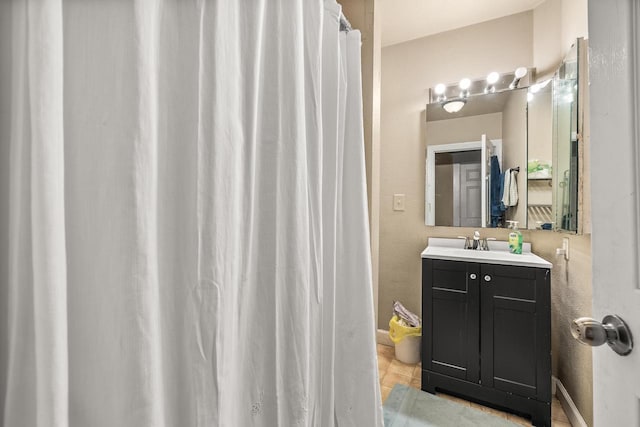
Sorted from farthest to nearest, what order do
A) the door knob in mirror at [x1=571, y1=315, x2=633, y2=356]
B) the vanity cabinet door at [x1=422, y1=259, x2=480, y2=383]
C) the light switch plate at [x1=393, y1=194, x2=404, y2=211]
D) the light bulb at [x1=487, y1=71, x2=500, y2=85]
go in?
the light switch plate at [x1=393, y1=194, x2=404, y2=211] < the light bulb at [x1=487, y1=71, x2=500, y2=85] < the vanity cabinet door at [x1=422, y1=259, x2=480, y2=383] < the door knob in mirror at [x1=571, y1=315, x2=633, y2=356]

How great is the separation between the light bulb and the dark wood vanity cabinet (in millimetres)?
1357

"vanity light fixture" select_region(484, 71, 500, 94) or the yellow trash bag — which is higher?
"vanity light fixture" select_region(484, 71, 500, 94)

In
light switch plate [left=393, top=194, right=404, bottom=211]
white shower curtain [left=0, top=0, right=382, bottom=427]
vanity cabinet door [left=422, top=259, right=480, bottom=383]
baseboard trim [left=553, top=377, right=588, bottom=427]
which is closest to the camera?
white shower curtain [left=0, top=0, right=382, bottom=427]

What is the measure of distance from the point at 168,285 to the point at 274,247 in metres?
0.25

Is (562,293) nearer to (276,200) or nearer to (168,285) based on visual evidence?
(276,200)

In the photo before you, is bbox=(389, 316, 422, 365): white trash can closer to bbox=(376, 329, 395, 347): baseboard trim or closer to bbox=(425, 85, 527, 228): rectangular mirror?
bbox=(376, 329, 395, 347): baseboard trim

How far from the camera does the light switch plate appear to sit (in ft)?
7.65

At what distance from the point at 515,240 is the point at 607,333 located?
5.11ft

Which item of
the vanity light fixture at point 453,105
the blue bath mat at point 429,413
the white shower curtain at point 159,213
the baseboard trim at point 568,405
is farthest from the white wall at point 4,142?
the vanity light fixture at point 453,105

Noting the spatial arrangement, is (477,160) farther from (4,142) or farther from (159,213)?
(4,142)

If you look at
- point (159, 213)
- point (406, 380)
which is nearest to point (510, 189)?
point (406, 380)

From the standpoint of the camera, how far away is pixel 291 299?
70cm

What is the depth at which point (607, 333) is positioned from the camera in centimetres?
52

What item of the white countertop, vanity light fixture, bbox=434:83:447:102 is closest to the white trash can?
the white countertop
